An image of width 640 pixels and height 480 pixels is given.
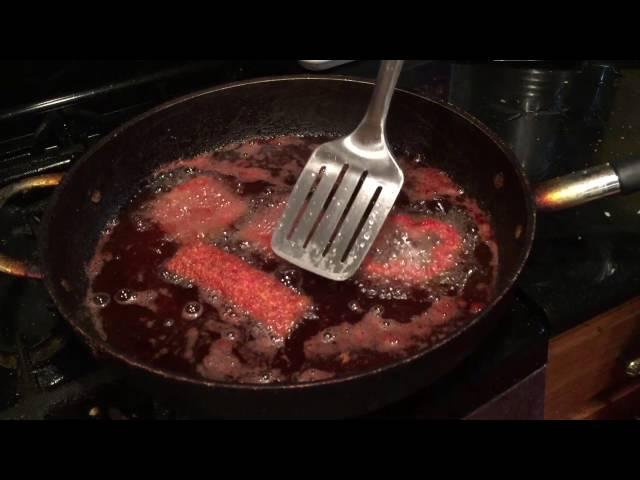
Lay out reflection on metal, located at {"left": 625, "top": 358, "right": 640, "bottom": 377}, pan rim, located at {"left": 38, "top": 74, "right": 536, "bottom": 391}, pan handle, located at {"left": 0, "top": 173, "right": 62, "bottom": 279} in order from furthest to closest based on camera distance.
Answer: reflection on metal, located at {"left": 625, "top": 358, "right": 640, "bottom": 377} < pan handle, located at {"left": 0, "top": 173, "right": 62, "bottom": 279} < pan rim, located at {"left": 38, "top": 74, "right": 536, "bottom": 391}

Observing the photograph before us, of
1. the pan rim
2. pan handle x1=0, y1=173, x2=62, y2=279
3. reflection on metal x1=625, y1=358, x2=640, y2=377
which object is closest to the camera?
the pan rim

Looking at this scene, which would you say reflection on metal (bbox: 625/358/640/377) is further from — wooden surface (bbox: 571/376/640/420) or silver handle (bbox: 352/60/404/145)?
silver handle (bbox: 352/60/404/145)

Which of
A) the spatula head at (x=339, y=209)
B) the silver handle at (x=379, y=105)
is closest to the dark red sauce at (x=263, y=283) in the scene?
the spatula head at (x=339, y=209)

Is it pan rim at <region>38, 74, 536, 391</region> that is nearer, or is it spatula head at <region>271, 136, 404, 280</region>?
pan rim at <region>38, 74, 536, 391</region>

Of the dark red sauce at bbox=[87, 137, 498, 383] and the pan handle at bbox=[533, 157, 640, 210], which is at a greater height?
the pan handle at bbox=[533, 157, 640, 210]

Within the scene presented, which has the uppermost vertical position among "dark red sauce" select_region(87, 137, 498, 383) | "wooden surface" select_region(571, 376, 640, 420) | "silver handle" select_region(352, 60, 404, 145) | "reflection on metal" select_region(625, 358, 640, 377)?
"silver handle" select_region(352, 60, 404, 145)

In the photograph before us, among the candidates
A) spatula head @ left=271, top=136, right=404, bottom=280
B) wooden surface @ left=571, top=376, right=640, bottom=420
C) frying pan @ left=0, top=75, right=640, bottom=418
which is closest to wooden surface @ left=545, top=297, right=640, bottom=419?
wooden surface @ left=571, top=376, right=640, bottom=420

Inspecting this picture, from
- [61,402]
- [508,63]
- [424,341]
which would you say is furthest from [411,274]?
[508,63]
